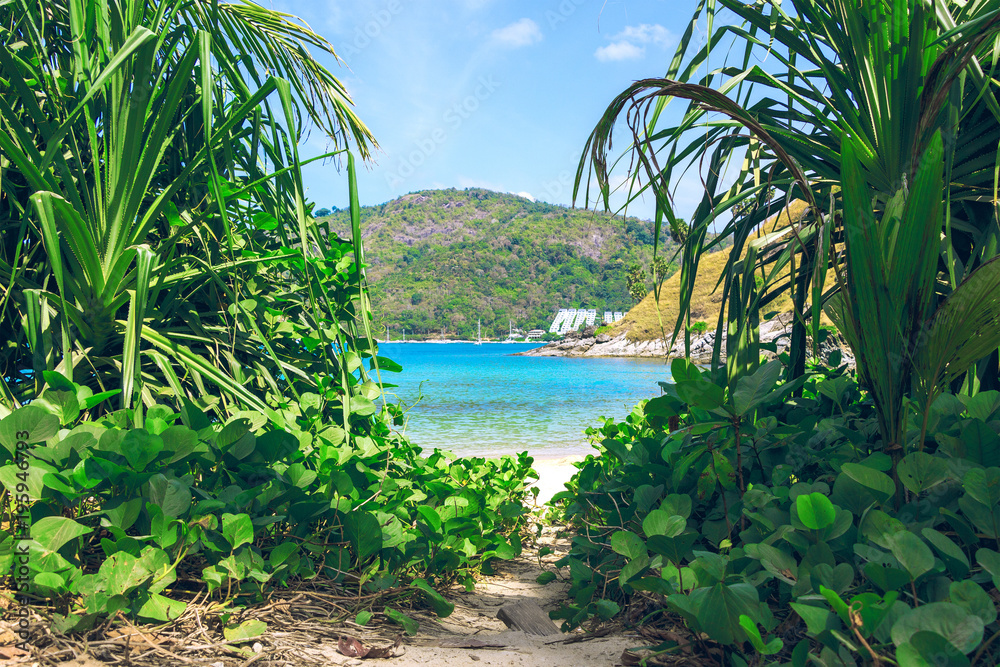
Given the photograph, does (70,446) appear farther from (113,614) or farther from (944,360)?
(944,360)

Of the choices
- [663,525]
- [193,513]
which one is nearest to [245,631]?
[193,513]

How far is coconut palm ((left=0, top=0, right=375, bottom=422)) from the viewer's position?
5.11ft

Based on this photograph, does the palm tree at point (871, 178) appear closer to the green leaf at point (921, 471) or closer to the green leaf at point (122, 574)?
the green leaf at point (921, 471)

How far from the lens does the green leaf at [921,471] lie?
111 cm

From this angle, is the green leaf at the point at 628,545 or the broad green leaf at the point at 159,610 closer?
the broad green leaf at the point at 159,610

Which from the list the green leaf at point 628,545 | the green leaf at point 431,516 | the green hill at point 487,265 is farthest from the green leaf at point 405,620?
the green hill at point 487,265

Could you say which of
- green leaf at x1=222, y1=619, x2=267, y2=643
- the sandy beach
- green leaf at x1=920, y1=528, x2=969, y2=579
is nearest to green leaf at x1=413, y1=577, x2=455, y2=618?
Result: green leaf at x1=222, y1=619, x2=267, y2=643

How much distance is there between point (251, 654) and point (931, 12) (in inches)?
96.2

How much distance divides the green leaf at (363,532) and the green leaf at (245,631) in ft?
1.03

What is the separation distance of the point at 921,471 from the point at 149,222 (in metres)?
2.11

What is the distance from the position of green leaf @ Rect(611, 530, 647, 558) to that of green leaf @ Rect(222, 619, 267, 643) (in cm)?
82

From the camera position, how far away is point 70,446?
4.21ft

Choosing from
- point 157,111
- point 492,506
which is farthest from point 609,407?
point 157,111

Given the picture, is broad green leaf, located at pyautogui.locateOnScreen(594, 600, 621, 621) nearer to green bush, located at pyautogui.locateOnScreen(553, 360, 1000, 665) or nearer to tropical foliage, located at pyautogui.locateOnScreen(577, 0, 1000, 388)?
green bush, located at pyautogui.locateOnScreen(553, 360, 1000, 665)
